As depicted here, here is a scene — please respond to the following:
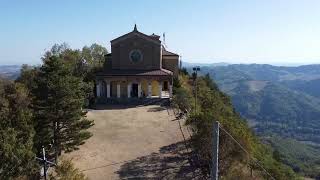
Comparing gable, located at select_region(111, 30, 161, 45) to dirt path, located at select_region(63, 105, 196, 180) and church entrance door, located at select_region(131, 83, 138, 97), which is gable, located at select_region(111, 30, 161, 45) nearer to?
church entrance door, located at select_region(131, 83, 138, 97)

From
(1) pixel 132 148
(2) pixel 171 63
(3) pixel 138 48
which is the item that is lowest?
(1) pixel 132 148

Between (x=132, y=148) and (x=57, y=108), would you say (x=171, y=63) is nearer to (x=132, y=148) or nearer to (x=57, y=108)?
(x=132, y=148)

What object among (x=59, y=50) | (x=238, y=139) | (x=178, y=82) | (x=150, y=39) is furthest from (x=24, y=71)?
(x=238, y=139)

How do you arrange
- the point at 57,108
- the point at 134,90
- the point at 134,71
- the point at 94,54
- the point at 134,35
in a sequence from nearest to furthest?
the point at 57,108
the point at 134,90
the point at 134,35
the point at 134,71
the point at 94,54

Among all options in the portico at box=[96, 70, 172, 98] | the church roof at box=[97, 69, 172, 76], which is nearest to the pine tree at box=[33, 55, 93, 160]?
the portico at box=[96, 70, 172, 98]

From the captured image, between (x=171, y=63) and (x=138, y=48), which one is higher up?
(x=138, y=48)

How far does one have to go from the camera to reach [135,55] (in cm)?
5231

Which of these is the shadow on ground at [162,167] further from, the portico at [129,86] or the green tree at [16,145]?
the portico at [129,86]

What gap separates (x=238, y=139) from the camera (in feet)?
74.3

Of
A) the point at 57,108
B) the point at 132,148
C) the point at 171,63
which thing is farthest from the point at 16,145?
the point at 171,63

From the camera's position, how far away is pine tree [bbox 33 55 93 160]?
25.0 meters

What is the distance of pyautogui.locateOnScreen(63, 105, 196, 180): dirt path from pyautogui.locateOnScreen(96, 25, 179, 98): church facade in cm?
828

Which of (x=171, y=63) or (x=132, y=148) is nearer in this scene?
(x=132, y=148)

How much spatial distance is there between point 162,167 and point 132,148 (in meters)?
4.72
